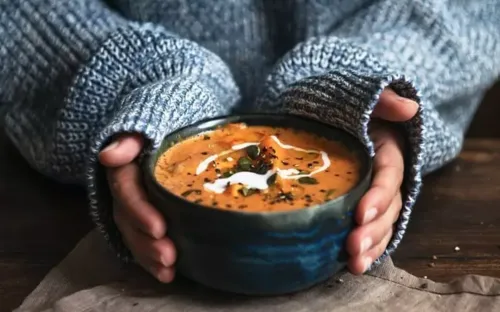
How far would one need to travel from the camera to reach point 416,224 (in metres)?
0.62

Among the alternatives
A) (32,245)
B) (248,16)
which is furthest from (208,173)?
(248,16)

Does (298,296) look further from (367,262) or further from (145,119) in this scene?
(145,119)

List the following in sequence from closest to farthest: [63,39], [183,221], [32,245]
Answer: [183,221] < [32,245] < [63,39]

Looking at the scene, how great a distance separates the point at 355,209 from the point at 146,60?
27 cm

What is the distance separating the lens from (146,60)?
66 cm

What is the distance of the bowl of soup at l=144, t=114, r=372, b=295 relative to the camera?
1.47ft

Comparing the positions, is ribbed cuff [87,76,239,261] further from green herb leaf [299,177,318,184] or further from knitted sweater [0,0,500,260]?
green herb leaf [299,177,318,184]

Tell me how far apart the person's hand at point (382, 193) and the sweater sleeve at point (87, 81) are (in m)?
0.15

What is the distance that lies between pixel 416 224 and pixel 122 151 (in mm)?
258

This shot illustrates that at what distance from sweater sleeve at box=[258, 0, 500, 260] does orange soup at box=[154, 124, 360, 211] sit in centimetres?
5

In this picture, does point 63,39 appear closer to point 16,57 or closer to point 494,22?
point 16,57

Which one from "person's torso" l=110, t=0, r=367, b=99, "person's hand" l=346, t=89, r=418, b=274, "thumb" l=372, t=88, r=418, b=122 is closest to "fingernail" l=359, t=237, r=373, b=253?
"person's hand" l=346, t=89, r=418, b=274

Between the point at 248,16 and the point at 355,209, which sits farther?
the point at 248,16

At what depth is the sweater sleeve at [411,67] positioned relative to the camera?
0.58 metres
